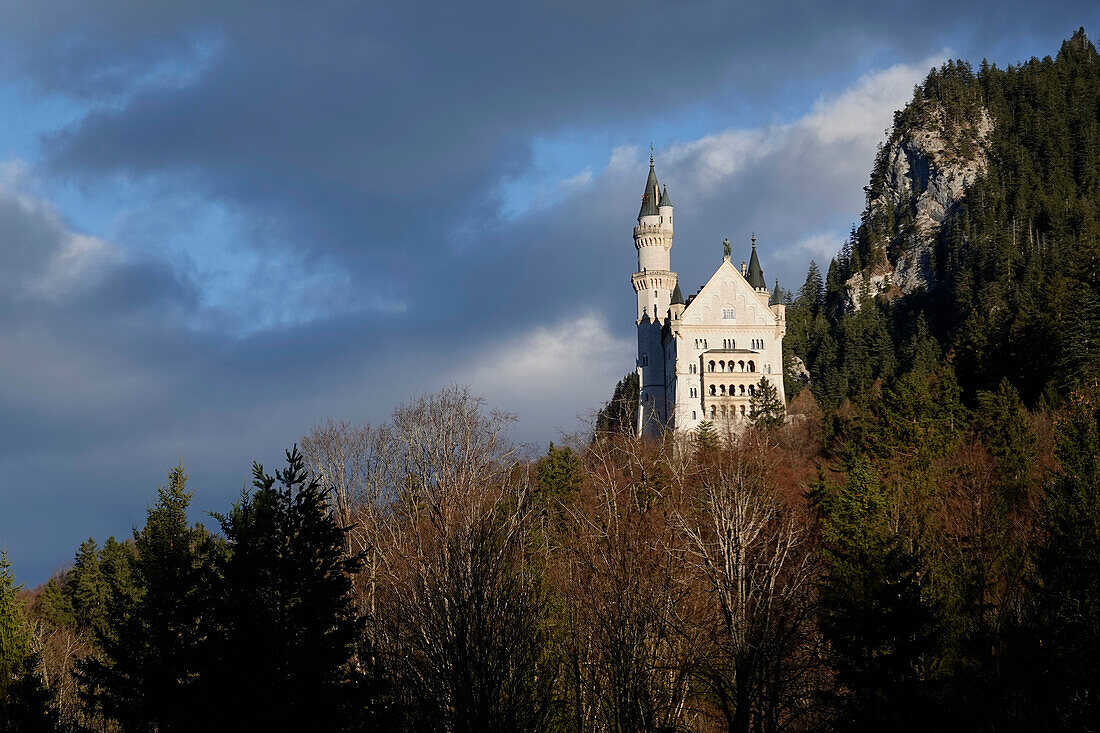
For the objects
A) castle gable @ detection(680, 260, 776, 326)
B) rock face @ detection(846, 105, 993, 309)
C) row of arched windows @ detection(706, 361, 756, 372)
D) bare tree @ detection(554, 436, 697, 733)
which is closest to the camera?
bare tree @ detection(554, 436, 697, 733)

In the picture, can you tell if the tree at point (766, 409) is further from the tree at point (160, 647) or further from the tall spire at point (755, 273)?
the tree at point (160, 647)

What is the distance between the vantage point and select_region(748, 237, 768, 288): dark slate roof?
109 metres

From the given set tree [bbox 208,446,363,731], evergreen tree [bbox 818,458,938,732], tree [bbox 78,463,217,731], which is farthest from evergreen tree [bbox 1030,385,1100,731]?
tree [bbox 78,463,217,731]

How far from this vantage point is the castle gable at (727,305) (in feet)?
334

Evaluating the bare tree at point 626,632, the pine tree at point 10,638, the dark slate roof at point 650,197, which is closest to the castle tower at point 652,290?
the dark slate roof at point 650,197

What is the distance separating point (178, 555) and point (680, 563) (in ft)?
63.3

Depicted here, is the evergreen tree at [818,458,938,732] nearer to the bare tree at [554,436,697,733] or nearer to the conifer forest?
the conifer forest

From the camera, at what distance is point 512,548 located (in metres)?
37.1

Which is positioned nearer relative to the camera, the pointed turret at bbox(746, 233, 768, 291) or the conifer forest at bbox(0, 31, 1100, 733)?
the conifer forest at bbox(0, 31, 1100, 733)

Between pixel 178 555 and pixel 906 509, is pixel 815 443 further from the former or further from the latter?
pixel 178 555

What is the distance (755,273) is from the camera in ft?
359

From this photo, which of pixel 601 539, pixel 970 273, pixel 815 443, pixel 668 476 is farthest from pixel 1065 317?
pixel 970 273

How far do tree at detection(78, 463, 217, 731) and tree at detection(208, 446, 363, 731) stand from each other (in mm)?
766

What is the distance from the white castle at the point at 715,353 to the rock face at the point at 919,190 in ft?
138
